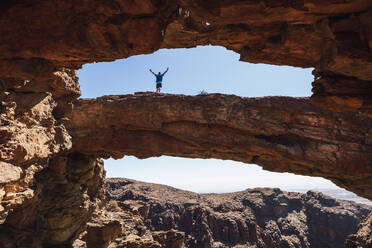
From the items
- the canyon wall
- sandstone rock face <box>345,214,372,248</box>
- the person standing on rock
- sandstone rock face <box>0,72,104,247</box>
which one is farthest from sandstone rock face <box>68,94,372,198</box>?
sandstone rock face <box>0,72,104,247</box>

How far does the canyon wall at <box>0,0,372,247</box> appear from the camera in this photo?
444 cm

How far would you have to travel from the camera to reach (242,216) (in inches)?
1433

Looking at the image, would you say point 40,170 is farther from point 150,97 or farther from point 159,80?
point 159,80

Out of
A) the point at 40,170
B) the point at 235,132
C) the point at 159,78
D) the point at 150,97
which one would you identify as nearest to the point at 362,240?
the point at 235,132

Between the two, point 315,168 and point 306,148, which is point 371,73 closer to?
point 306,148

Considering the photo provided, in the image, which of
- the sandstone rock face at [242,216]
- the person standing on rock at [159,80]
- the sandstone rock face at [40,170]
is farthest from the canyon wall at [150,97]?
the sandstone rock face at [242,216]

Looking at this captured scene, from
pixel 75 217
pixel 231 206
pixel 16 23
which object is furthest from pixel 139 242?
pixel 231 206

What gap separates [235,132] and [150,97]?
707 centimetres

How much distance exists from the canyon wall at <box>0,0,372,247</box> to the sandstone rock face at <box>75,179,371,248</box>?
12.2 metres

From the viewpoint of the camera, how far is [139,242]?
18.6 m

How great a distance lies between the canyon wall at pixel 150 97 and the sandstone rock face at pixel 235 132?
0.27 feet

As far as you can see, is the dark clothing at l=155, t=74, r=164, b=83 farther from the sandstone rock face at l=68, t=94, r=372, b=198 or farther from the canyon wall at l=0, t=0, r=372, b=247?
the canyon wall at l=0, t=0, r=372, b=247

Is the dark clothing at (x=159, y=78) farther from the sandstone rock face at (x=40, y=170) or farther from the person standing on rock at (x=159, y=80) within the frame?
the sandstone rock face at (x=40, y=170)

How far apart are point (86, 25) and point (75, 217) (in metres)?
15.0
